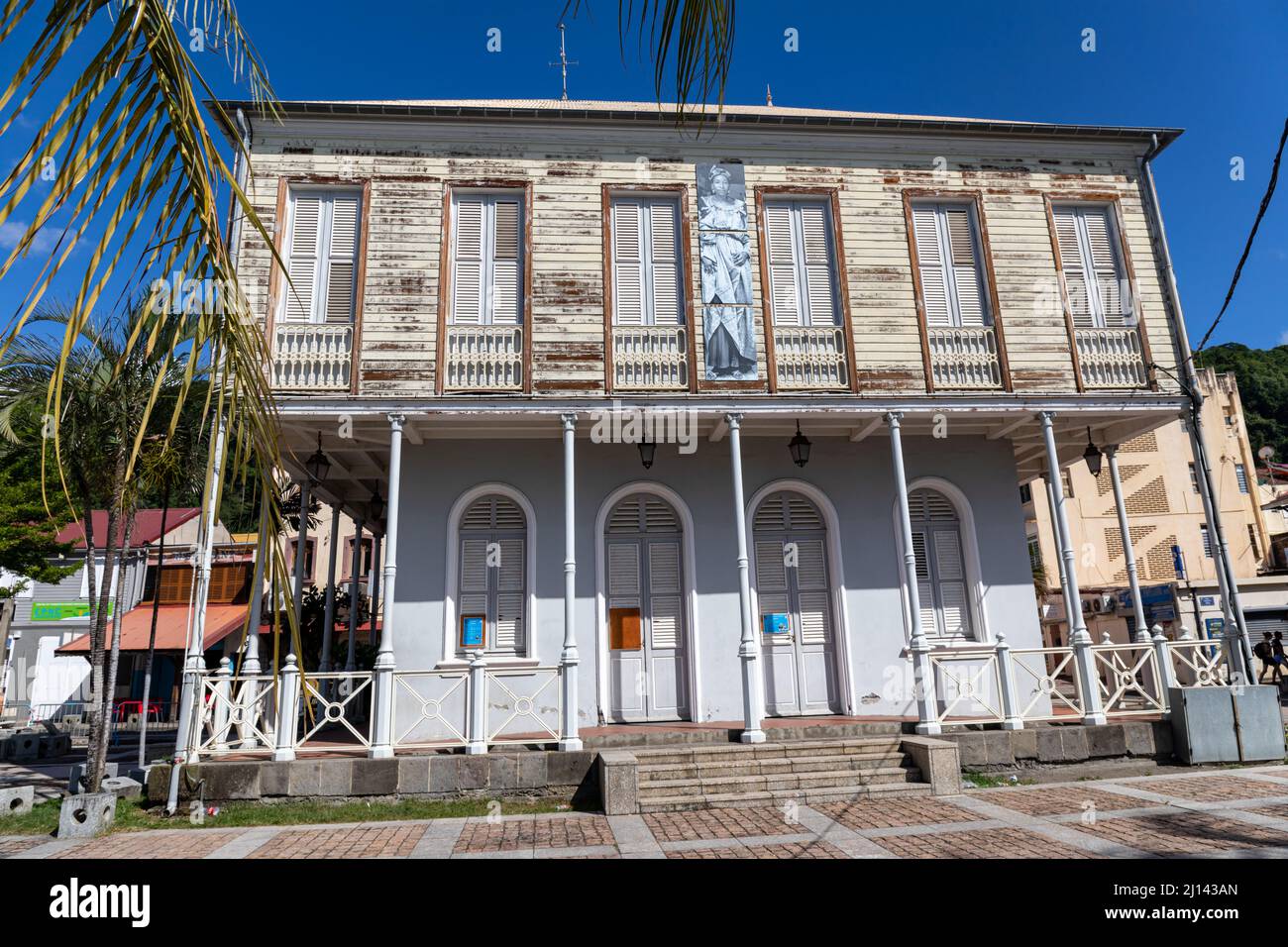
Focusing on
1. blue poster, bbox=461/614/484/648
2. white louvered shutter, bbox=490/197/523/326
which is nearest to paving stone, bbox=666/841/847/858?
blue poster, bbox=461/614/484/648

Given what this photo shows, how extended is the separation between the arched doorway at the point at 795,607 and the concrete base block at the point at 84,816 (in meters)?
8.20

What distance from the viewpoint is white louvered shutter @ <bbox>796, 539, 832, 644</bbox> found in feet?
39.2

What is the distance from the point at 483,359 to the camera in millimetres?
11273

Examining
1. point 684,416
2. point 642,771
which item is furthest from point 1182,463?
point 642,771

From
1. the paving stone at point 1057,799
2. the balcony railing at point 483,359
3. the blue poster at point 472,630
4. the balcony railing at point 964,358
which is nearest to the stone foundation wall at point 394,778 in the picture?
the blue poster at point 472,630

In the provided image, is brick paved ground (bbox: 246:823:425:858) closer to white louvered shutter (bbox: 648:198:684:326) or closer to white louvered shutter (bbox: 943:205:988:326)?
white louvered shutter (bbox: 648:198:684:326)

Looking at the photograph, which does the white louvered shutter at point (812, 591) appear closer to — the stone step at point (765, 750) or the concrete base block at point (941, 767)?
A: the stone step at point (765, 750)

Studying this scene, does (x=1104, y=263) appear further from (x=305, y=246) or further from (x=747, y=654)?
(x=305, y=246)

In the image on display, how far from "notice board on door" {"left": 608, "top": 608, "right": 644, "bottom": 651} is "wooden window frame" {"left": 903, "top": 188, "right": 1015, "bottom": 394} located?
5605 mm

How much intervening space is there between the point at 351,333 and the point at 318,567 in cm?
3047
